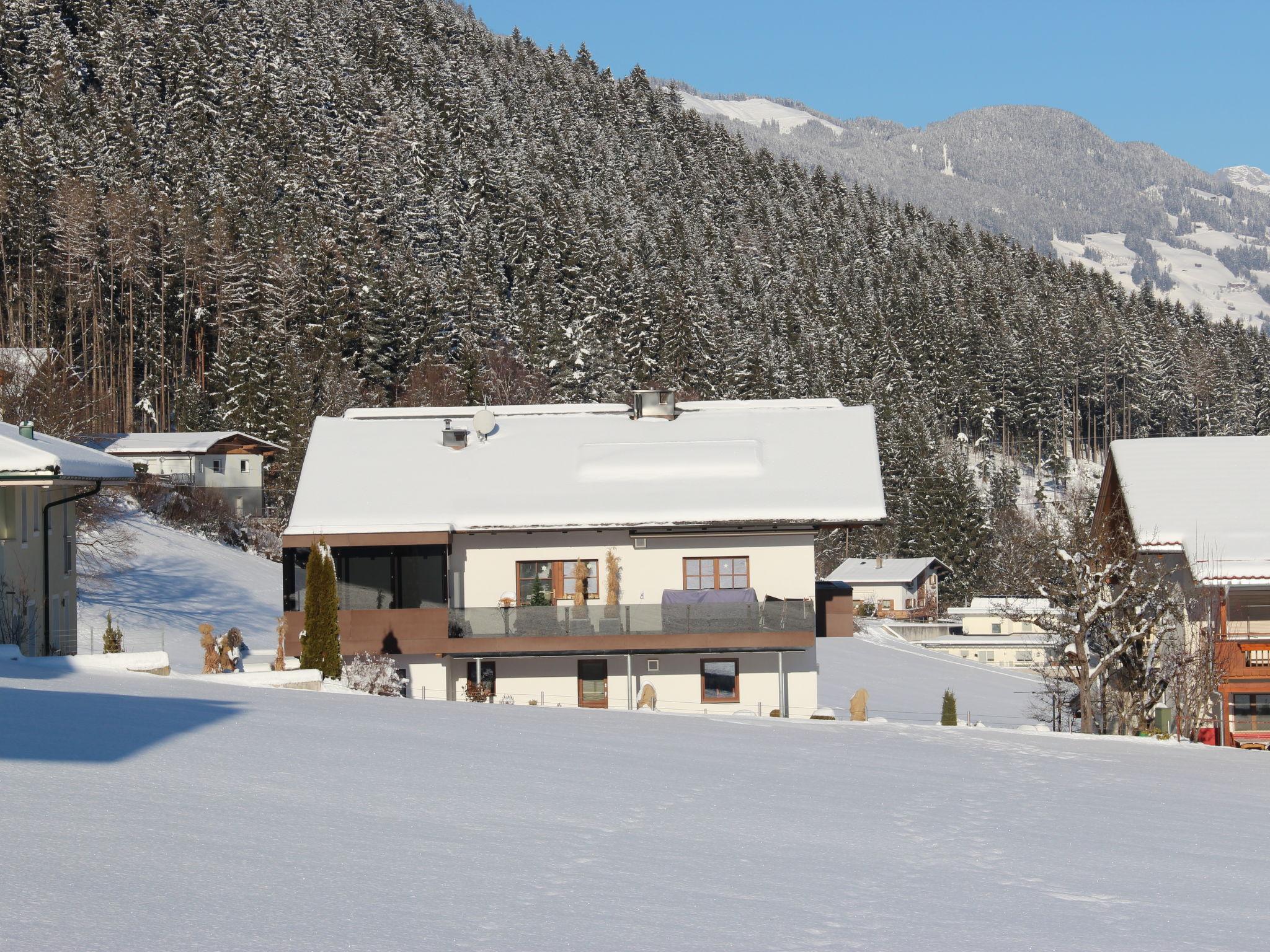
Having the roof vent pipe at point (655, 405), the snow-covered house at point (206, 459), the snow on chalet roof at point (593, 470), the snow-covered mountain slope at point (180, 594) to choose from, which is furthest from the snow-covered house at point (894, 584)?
the snow on chalet roof at point (593, 470)

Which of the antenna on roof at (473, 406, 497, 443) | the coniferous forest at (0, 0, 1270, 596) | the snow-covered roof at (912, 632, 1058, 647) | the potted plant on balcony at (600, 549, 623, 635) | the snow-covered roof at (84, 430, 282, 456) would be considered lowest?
the snow-covered roof at (912, 632, 1058, 647)

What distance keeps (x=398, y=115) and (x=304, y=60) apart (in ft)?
40.8

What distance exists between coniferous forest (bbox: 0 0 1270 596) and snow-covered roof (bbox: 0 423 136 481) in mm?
35355

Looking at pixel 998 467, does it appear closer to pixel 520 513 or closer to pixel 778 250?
pixel 778 250

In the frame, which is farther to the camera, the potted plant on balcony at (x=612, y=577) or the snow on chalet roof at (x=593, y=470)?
the potted plant on balcony at (x=612, y=577)

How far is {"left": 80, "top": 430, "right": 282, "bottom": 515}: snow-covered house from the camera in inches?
2398

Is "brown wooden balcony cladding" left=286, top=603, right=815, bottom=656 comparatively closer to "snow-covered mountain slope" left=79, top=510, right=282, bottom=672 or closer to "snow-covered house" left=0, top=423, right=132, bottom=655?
"snow-covered mountain slope" left=79, top=510, right=282, bottom=672

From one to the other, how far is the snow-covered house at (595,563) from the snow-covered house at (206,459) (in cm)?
3237

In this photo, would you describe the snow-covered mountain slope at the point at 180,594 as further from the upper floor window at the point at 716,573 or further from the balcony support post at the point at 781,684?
the balcony support post at the point at 781,684

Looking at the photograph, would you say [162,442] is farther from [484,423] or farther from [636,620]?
[636,620]

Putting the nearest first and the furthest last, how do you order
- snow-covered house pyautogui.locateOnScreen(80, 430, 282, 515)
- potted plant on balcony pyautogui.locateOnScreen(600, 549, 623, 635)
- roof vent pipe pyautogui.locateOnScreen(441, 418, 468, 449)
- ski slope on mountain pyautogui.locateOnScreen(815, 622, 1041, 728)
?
1. potted plant on balcony pyautogui.locateOnScreen(600, 549, 623, 635)
2. ski slope on mountain pyautogui.locateOnScreen(815, 622, 1041, 728)
3. roof vent pipe pyautogui.locateOnScreen(441, 418, 468, 449)
4. snow-covered house pyautogui.locateOnScreen(80, 430, 282, 515)

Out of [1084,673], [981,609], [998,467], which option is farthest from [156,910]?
[998,467]

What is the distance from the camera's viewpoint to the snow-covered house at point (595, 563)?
91.7 feet

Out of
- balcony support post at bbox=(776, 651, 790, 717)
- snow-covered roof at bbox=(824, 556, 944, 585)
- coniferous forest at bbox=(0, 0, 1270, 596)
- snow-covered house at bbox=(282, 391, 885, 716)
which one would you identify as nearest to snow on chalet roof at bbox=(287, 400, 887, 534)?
snow-covered house at bbox=(282, 391, 885, 716)
